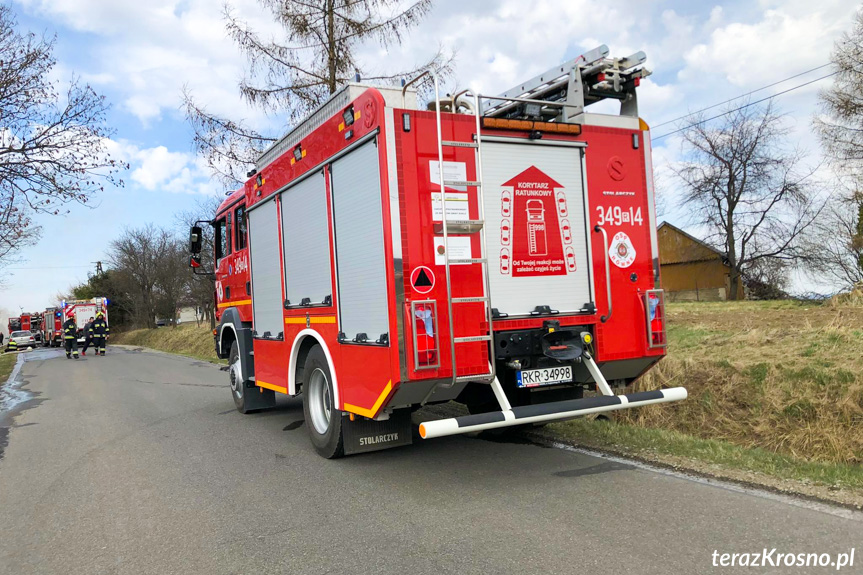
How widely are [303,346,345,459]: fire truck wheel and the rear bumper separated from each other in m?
1.60

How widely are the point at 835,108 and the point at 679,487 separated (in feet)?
72.7

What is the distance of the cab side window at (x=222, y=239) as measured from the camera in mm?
9289

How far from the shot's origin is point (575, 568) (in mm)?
3400

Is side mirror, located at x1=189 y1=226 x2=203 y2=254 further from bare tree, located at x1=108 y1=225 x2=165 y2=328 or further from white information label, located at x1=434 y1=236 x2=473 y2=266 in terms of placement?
bare tree, located at x1=108 y1=225 x2=165 y2=328

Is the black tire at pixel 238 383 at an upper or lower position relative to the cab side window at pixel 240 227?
lower

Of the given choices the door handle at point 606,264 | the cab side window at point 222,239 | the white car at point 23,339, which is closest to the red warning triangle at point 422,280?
the door handle at point 606,264

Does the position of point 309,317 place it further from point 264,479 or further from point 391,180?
point 391,180

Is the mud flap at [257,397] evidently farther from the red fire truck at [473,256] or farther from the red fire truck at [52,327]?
the red fire truck at [52,327]

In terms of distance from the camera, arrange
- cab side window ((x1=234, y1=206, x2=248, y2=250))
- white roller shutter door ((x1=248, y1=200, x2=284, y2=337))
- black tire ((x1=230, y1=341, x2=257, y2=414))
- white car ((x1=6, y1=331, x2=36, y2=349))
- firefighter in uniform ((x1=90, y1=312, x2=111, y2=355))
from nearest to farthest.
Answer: white roller shutter door ((x1=248, y1=200, x2=284, y2=337))
cab side window ((x1=234, y1=206, x2=248, y2=250))
black tire ((x1=230, y1=341, x2=257, y2=414))
firefighter in uniform ((x1=90, y1=312, x2=111, y2=355))
white car ((x1=6, y1=331, x2=36, y2=349))

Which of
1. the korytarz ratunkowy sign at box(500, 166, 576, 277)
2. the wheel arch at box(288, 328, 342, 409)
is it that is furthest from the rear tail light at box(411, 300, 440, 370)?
the wheel arch at box(288, 328, 342, 409)

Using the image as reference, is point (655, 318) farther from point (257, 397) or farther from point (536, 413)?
point (257, 397)

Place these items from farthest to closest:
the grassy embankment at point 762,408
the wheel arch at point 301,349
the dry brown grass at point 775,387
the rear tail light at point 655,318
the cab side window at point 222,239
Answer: the cab side window at point 222,239 < the dry brown grass at point 775,387 < the wheel arch at point 301,349 < the rear tail light at point 655,318 < the grassy embankment at point 762,408

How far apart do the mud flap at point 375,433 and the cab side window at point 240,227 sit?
142 inches

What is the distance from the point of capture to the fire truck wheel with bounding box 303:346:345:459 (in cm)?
588
